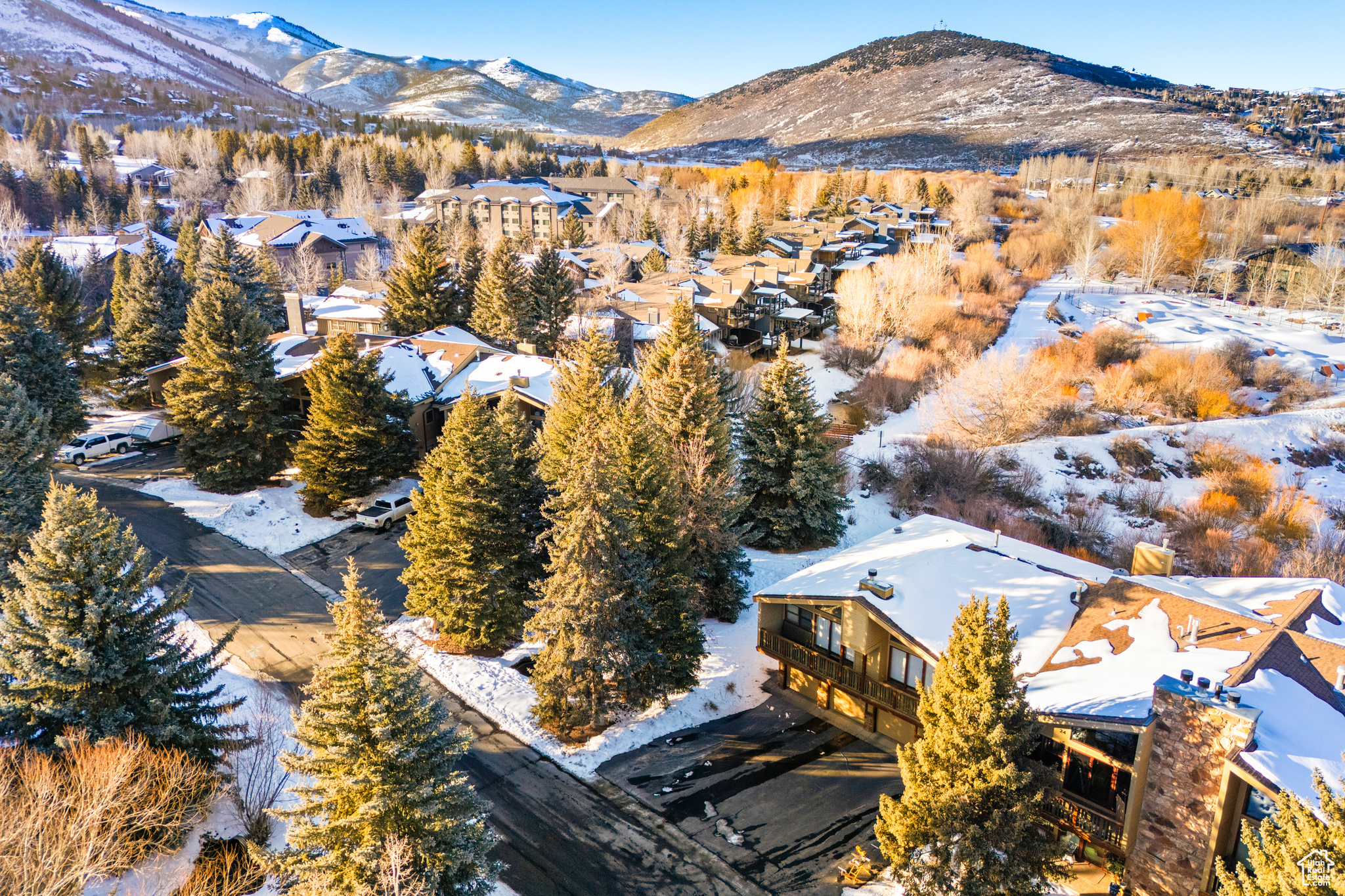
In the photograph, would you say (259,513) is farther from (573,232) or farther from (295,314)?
(573,232)

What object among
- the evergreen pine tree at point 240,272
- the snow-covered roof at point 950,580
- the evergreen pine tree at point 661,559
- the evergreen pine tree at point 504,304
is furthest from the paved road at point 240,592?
the evergreen pine tree at point 504,304

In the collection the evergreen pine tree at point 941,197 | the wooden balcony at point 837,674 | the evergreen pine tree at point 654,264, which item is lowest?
the wooden balcony at point 837,674

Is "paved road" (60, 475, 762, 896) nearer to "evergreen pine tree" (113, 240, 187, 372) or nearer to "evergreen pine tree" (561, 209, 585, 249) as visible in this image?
"evergreen pine tree" (113, 240, 187, 372)

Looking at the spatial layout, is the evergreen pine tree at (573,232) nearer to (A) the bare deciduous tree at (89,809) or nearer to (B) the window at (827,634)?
(B) the window at (827,634)

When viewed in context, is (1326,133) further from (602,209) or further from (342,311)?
(342,311)

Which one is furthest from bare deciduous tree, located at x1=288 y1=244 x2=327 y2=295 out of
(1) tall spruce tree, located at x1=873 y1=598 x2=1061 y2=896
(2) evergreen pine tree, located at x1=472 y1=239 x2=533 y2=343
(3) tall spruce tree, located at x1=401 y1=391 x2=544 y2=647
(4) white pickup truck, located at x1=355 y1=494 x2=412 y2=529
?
(1) tall spruce tree, located at x1=873 y1=598 x2=1061 y2=896

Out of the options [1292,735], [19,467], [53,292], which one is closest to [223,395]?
[19,467]

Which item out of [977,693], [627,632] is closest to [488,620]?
[627,632]
